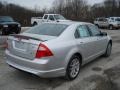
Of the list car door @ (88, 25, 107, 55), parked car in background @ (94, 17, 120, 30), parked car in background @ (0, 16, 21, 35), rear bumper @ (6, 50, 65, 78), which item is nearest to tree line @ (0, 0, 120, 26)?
parked car in background @ (94, 17, 120, 30)

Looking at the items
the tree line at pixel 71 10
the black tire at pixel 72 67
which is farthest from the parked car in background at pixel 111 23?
the black tire at pixel 72 67

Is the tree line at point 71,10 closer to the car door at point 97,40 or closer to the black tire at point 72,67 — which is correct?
the car door at point 97,40

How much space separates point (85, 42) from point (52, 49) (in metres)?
1.53

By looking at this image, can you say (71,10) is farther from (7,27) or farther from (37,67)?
(37,67)

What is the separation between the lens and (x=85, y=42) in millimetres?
5660

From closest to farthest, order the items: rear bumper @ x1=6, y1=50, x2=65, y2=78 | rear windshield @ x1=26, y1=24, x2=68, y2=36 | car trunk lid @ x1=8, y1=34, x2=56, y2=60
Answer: rear bumper @ x1=6, y1=50, x2=65, y2=78 → car trunk lid @ x1=8, y1=34, x2=56, y2=60 → rear windshield @ x1=26, y1=24, x2=68, y2=36

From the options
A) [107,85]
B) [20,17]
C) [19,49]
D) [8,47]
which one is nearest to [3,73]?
[8,47]

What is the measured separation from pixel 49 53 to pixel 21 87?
3.67 ft

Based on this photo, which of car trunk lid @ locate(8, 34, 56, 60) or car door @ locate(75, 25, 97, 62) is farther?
car door @ locate(75, 25, 97, 62)

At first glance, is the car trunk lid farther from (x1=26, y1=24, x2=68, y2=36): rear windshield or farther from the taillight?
(x1=26, y1=24, x2=68, y2=36): rear windshield

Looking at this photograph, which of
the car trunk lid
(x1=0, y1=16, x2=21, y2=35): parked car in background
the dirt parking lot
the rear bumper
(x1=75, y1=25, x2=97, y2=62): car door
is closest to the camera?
the rear bumper

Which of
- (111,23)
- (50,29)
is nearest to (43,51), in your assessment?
(50,29)

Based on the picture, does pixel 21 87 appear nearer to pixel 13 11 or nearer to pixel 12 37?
pixel 12 37

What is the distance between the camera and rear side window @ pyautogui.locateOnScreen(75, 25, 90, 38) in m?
5.47
